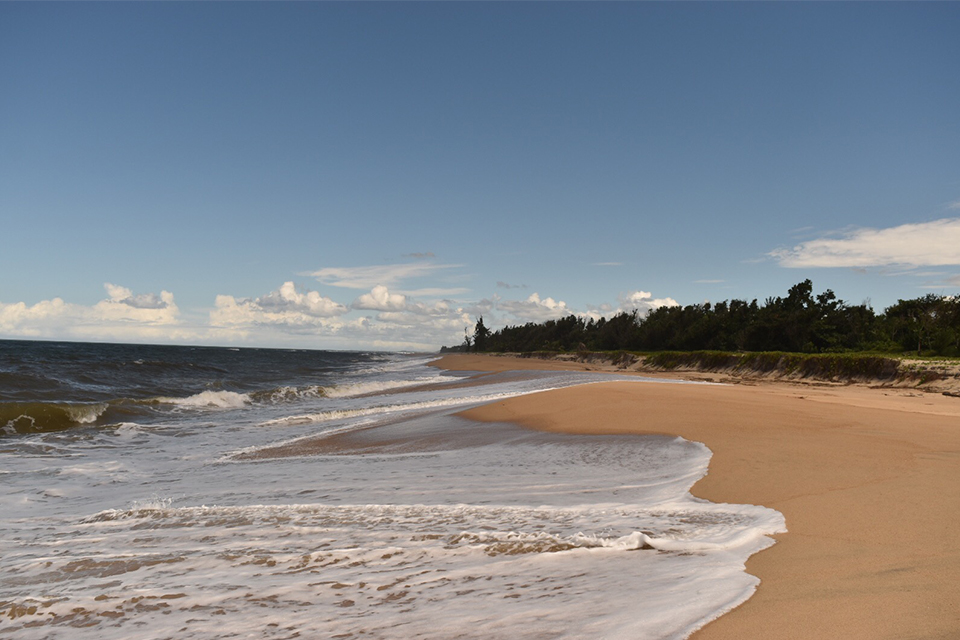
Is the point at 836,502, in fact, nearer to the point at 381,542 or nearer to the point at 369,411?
the point at 381,542

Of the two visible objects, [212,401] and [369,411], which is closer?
[369,411]

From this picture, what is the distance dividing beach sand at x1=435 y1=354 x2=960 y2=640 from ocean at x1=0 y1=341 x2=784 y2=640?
0.79 ft

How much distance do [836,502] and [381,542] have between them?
3797mm

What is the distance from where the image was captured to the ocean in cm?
310

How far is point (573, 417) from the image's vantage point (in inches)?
443

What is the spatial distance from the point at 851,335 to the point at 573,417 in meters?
34.9

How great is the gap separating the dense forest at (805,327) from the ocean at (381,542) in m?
28.8

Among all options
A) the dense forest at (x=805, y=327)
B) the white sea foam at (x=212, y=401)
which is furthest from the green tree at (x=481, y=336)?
the white sea foam at (x=212, y=401)

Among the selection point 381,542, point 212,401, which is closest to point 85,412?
point 212,401

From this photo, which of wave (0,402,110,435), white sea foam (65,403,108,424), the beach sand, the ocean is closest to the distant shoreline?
the beach sand

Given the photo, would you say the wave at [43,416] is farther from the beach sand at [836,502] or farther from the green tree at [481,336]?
the green tree at [481,336]

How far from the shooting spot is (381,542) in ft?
14.5

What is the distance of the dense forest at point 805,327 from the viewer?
29.2m

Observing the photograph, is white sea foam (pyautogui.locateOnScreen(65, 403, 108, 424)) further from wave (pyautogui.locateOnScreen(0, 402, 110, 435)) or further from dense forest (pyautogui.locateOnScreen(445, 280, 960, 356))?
dense forest (pyautogui.locateOnScreen(445, 280, 960, 356))
